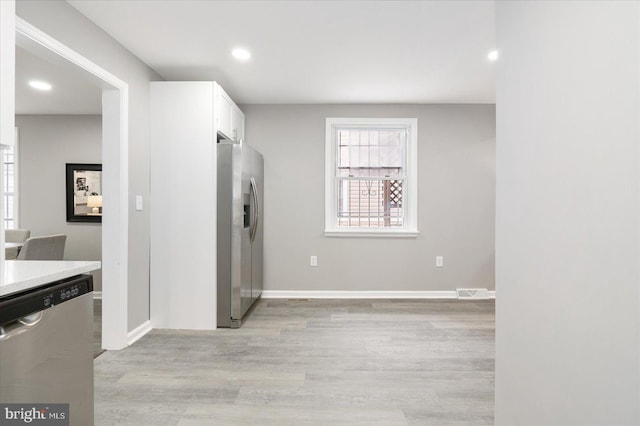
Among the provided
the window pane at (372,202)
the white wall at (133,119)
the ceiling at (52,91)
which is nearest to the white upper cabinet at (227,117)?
the white wall at (133,119)

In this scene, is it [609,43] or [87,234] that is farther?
[87,234]

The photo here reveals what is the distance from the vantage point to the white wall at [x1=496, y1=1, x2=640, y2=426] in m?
0.85

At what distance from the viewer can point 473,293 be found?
14.7ft

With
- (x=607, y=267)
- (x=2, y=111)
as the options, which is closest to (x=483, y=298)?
(x=607, y=267)

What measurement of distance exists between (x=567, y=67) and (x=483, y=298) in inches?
156

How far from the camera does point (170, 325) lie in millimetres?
3314

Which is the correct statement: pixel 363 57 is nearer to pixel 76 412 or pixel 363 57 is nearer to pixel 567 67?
pixel 567 67

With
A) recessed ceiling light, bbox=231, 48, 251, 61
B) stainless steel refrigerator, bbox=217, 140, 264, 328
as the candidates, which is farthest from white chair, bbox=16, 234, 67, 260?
recessed ceiling light, bbox=231, 48, 251, 61

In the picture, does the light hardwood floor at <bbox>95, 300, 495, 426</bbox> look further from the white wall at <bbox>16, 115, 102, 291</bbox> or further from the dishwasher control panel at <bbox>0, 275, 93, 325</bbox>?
the white wall at <bbox>16, 115, 102, 291</bbox>

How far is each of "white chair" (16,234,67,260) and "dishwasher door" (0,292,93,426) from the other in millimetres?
2747

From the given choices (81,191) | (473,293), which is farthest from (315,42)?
(81,191)

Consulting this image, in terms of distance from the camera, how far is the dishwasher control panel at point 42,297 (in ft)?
3.28

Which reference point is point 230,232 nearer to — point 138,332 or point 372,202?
point 138,332

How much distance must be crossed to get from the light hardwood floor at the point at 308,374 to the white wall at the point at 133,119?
1.45 feet
